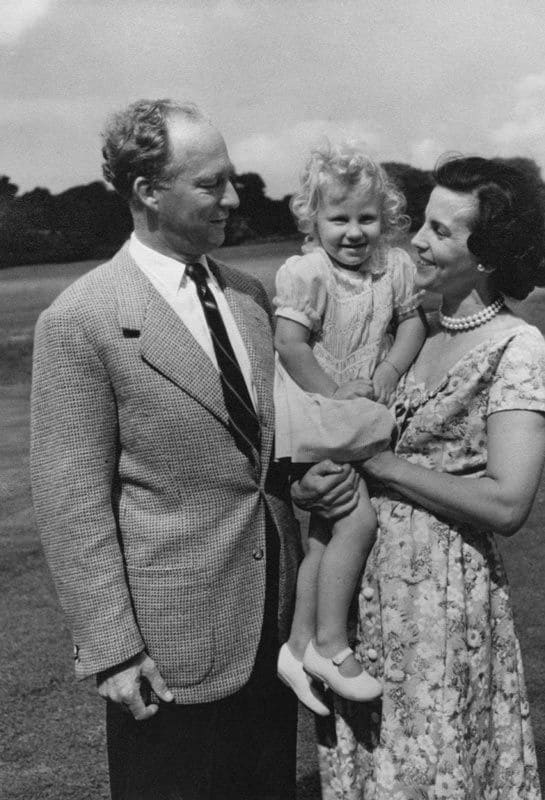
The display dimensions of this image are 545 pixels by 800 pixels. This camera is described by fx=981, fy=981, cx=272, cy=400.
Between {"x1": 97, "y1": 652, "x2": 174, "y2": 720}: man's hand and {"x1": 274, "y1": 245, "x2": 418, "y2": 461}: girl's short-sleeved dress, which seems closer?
{"x1": 97, "y1": 652, "x2": 174, "y2": 720}: man's hand

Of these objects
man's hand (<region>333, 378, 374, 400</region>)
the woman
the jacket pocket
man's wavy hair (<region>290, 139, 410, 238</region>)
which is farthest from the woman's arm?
man's wavy hair (<region>290, 139, 410, 238</region>)

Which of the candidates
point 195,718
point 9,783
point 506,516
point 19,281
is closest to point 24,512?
point 19,281

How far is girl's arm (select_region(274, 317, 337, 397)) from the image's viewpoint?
2.42 m

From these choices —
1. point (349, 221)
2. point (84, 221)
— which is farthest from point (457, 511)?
point (84, 221)

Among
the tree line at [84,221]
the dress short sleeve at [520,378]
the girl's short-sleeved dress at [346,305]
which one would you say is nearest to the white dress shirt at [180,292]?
the girl's short-sleeved dress at [346,305]

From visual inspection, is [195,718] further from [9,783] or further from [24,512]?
[24,512]

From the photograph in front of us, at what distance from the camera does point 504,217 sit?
2.21 metres

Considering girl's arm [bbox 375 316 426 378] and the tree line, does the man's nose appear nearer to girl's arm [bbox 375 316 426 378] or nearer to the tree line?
girl's arm [bbox 375 316 426 378]

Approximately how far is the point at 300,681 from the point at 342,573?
30cm

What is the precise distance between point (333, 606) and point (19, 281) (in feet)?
23.6

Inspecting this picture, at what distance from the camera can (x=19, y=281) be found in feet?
29.1

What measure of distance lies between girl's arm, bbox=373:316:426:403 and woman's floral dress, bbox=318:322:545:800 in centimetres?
6

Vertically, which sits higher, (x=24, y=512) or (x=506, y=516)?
(x=506, y=516)

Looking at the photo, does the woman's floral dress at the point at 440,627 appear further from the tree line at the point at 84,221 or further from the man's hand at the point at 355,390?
the tree line at the point at 84,221
